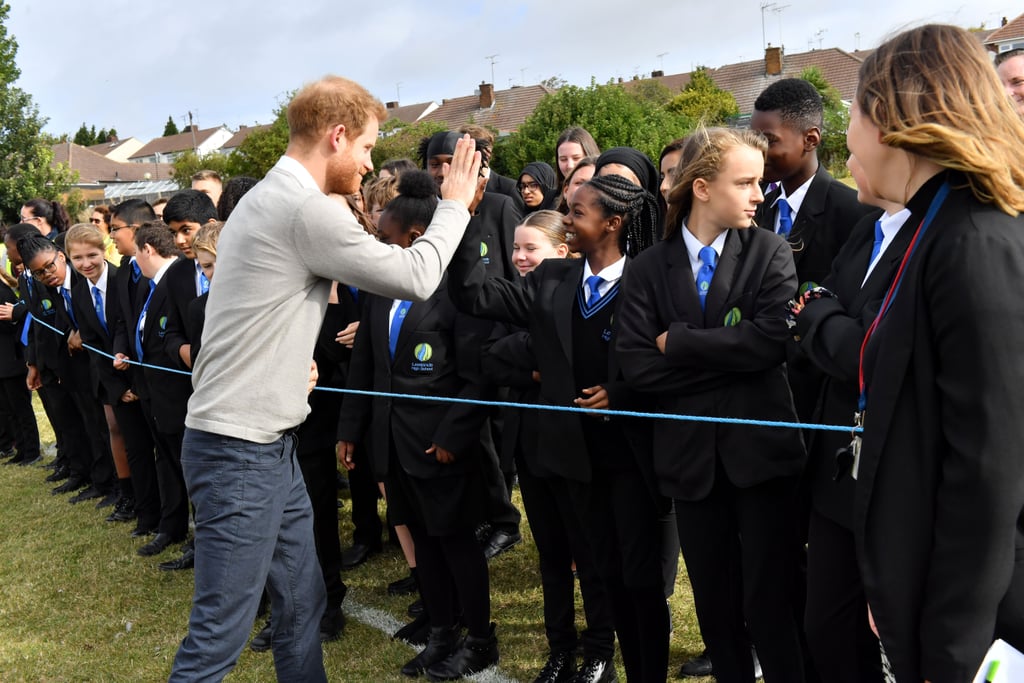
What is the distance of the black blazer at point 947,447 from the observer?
1.93 metres

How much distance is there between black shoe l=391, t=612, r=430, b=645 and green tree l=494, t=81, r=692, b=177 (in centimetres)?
1973

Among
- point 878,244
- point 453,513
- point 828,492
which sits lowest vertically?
point 453,513

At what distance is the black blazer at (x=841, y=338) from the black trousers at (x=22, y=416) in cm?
956

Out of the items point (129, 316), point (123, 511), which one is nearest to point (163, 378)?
point (129, 316)

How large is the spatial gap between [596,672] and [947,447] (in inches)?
98.2

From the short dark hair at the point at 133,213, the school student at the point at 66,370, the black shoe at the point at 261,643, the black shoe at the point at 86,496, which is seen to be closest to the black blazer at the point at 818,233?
the black shoe at the point at 261,643

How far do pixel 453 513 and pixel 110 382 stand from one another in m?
4.20

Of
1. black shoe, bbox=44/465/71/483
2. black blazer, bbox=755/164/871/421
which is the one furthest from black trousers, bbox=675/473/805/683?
Answer: black shoe, bbox=44/465/71/483

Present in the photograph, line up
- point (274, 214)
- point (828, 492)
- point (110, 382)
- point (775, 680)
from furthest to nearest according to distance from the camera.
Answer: point (110, 382) → point (775, 680) → point (274, 214) → point (828, 492)

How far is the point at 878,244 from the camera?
2.93 metres

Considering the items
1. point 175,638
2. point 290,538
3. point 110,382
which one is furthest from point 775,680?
point 110,382

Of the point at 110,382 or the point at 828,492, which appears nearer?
the point at 828,492

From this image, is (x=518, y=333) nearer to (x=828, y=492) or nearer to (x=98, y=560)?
(x=828, y=492)

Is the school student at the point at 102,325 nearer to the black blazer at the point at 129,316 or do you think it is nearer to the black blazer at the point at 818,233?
the black blazer at the point at 129,316
